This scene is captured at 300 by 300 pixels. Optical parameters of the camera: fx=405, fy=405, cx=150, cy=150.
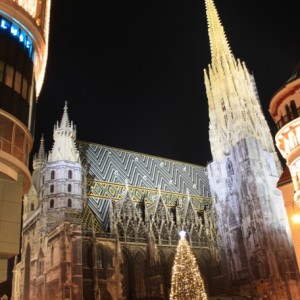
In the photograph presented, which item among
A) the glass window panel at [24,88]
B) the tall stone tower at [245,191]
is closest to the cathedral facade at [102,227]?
the tall stone tower at [245,191]

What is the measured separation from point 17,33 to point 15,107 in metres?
4.48

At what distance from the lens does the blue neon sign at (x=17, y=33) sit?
2086 centimetres

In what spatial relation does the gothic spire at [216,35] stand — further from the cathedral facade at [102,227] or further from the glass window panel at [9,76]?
the glass window panel at [9,76]

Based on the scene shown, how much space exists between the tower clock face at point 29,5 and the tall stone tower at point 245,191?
2947 cm

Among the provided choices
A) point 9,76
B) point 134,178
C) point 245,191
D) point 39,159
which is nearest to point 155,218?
point 134,178

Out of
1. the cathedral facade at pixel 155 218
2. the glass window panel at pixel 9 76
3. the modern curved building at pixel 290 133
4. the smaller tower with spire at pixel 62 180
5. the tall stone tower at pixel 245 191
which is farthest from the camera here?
the tall stone tower at pixel 245 191

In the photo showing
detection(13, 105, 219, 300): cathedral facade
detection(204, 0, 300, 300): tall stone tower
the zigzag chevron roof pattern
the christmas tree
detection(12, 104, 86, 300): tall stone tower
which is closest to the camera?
the christmas tree

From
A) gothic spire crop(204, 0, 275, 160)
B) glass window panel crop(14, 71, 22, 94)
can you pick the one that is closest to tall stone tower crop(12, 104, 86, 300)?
glass window panel crop(14, 71, 22, 94)

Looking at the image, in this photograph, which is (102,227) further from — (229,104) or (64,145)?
(229,104)

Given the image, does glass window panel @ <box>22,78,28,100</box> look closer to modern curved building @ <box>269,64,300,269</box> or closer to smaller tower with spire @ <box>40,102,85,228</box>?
modern curved building @ <box>269,64,300,269</box>

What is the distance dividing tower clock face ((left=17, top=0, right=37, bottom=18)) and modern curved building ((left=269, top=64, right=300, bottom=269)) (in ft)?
46.9

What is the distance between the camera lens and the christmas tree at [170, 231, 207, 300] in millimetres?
28766

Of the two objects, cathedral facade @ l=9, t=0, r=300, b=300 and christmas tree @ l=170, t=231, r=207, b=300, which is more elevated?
cathedral facade @ l=9, t=0, r=300, b=300

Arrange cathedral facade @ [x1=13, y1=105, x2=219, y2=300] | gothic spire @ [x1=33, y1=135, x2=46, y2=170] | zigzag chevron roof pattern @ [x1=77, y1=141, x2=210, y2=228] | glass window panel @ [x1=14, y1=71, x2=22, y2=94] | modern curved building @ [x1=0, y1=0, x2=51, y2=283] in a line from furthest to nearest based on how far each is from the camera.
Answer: gothic spire @ [x1=33, y1=135, x2=46, y2=170] → zigzag chevron roof pattern @ [x1=77, y1=141, x2=210, y2=228] → cathedral facade @ [x1=13, y1=105, x2=219, y2=300] → glass window panel @ [x1=14, y1=71, x2=22, y2=94] → modern curved building @ [x1=0, y1=0, x2=51, y2=283]
